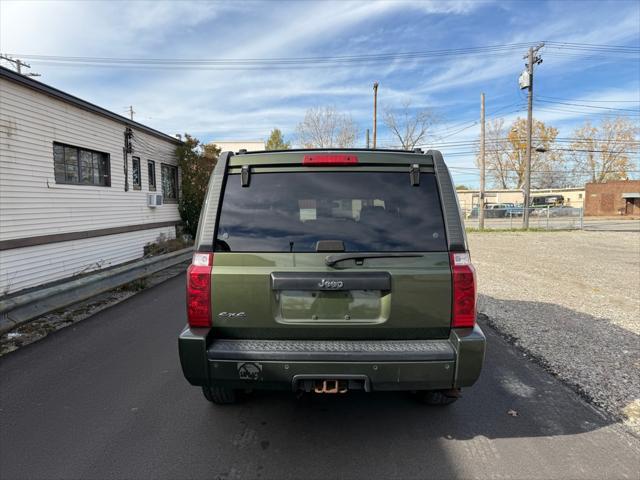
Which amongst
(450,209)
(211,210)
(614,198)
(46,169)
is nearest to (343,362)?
(450,209)

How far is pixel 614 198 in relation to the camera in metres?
50.9

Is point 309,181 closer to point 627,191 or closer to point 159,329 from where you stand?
point 159,329

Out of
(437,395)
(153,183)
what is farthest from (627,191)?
(437,395)

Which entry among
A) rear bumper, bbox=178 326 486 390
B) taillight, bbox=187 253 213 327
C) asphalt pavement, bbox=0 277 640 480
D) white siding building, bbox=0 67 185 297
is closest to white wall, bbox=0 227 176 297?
white siding building, bbox=0 67 185 297

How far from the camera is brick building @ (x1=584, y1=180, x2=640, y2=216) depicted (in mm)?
50125

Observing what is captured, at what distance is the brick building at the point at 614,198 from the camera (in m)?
50.1

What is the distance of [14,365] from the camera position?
462 cm

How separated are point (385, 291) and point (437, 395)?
1.34 metres

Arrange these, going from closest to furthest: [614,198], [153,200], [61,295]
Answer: [61,295] < [153,200] < [614,198]

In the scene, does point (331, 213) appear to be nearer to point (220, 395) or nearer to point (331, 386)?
point (331, 386)

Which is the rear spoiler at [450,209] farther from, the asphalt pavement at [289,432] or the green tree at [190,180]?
the green tree at [190,180]

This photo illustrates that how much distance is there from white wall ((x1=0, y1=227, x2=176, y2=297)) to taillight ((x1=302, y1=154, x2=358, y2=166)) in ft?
24.3

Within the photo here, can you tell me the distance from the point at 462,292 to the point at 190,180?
16.0 meters

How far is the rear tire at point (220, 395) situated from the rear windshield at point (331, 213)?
51.3 inches
